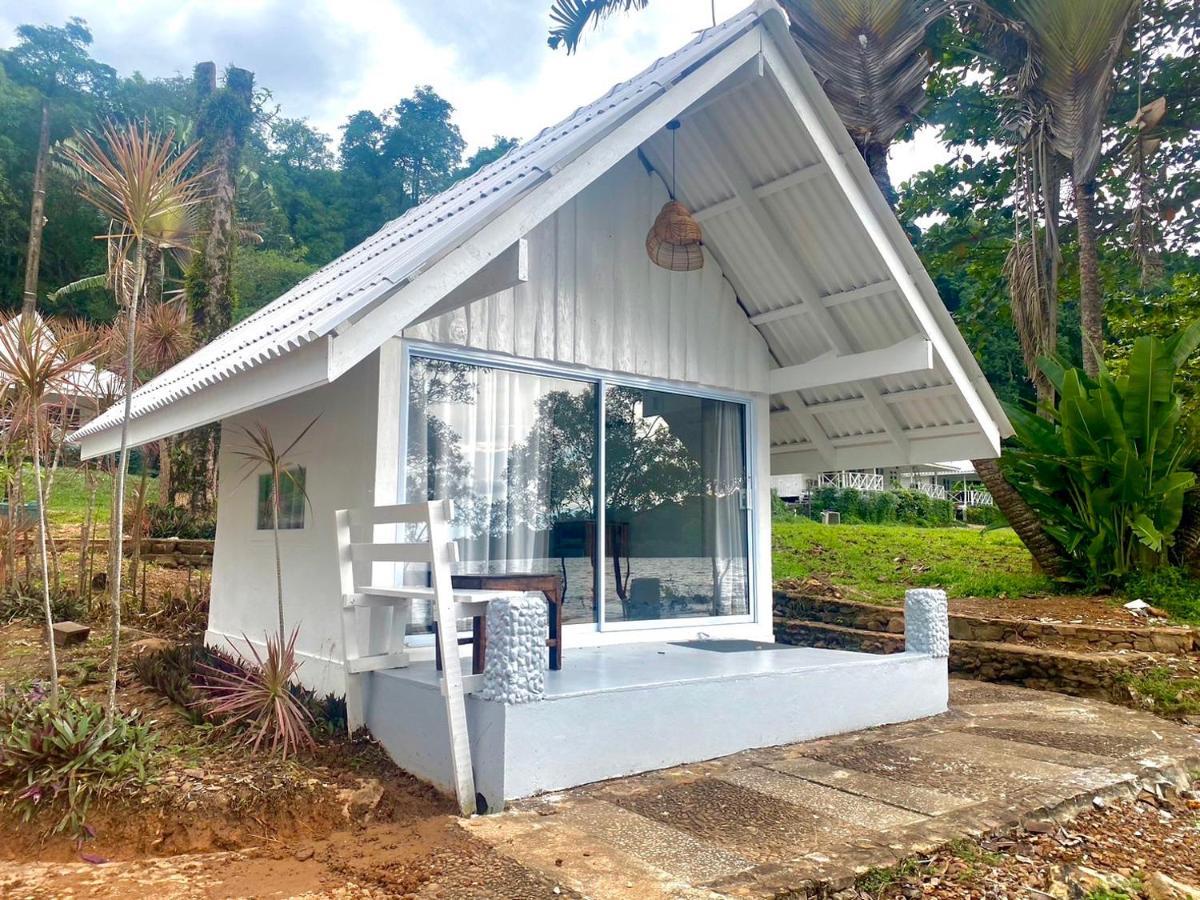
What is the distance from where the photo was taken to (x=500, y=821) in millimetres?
3627

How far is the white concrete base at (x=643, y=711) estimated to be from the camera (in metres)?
3.94

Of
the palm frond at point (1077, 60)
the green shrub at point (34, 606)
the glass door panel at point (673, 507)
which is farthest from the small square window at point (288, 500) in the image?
the palm frond at point (1077, 60)

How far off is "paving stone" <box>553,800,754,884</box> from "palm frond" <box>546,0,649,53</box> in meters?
9.68

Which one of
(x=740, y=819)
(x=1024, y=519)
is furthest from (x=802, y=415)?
(x=740, y=819)

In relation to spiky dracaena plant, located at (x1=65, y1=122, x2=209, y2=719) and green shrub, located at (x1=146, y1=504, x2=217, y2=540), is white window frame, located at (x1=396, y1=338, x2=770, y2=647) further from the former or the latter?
green shrub, located at (x1=146, y1=504, x2=217, y2=540)

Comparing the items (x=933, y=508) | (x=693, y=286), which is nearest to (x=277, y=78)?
(x=933, y=508)

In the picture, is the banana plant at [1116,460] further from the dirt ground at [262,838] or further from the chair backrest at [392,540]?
the dirt ground at [262,838]

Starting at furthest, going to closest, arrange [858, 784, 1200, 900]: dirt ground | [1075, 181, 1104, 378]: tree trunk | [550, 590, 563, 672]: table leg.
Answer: [1075, 181, 1104, 378]: tree trunk
[550, 590, 563, 672]: table leg
[858, 784, 1200, 900]: dirt ground

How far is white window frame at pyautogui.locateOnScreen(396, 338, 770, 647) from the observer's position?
535 cm

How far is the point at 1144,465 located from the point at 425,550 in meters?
7.04

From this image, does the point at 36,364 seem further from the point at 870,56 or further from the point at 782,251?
the point at 870,56

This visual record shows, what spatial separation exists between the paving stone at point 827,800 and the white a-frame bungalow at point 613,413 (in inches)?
16.9

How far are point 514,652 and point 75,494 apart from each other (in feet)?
58.2

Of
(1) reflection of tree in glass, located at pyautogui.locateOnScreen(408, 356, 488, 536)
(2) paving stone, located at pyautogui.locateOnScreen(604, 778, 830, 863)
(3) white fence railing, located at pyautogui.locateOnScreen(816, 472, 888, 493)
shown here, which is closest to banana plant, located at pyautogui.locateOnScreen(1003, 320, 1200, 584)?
(2) paving stone, located at pyautogui.locateOnScreen(604, 778, 830, 863)
